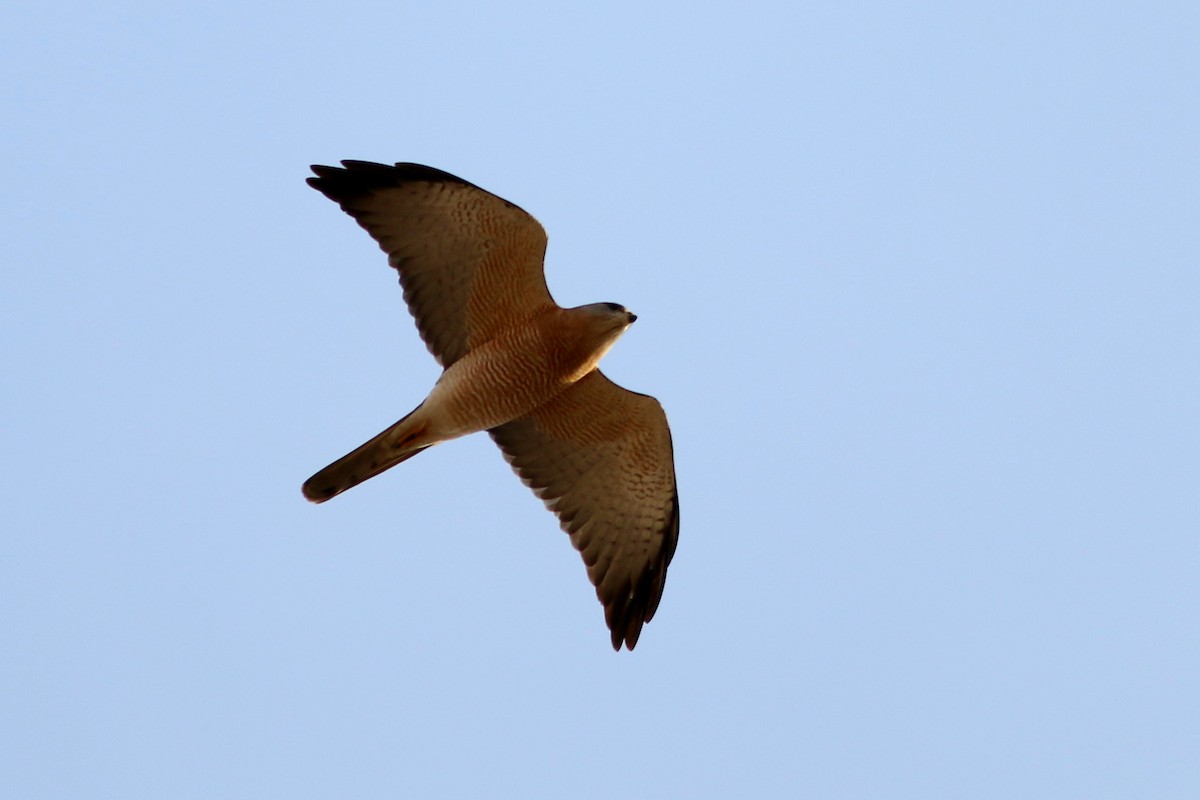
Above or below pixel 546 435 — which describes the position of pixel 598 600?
below

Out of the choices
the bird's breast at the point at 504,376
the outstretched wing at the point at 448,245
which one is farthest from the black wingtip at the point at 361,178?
the bird's breast at the point at 504,376

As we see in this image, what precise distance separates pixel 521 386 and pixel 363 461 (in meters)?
1.50

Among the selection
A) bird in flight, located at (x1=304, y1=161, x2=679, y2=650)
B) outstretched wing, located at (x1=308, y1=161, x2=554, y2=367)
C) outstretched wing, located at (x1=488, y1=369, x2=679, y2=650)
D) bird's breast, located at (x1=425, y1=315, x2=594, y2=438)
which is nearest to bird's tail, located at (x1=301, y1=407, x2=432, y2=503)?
bird in flight, located at (x1=304, y1=161, x2=679, y2=650)

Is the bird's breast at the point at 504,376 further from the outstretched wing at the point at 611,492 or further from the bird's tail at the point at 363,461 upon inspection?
Answer: the outstretched wing at the point at 611,492

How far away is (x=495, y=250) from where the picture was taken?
1321 centimetres

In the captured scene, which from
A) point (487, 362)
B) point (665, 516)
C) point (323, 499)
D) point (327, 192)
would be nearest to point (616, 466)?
point (665, 516)

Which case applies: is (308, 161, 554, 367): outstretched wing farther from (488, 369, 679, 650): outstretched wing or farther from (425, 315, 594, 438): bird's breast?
(488, 369, 679, 650): outstretched wing

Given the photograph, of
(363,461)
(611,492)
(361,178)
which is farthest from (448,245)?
(611,492)

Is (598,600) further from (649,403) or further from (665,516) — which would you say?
(649,403)

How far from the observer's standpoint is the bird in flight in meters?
13.1

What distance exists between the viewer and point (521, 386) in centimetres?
1326

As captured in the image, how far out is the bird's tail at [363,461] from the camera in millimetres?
13188

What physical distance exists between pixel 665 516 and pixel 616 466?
64 cm

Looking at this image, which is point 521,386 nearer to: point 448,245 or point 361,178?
point 448,245
